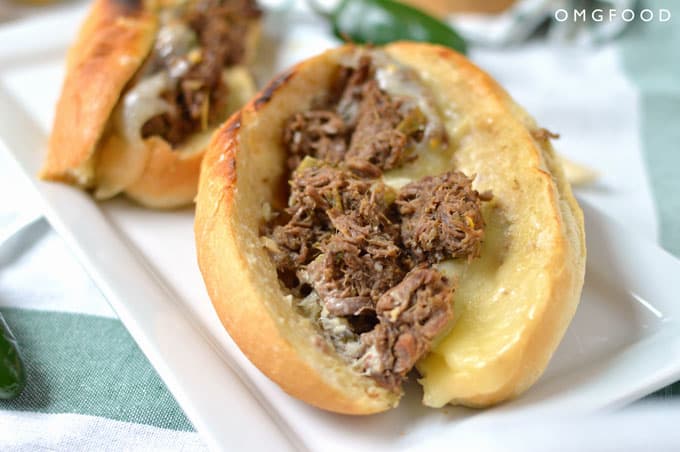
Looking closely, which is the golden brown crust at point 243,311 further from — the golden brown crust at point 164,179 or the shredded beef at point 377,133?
the golden brown crust at point 164,179

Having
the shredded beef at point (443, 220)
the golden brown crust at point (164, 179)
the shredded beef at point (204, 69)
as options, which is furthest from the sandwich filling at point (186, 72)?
the shredded beef at point (443, 220)

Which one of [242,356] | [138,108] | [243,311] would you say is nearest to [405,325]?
[243,311]

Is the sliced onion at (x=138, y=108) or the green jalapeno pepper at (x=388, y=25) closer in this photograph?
the sliced onion at (x=138, y=108)

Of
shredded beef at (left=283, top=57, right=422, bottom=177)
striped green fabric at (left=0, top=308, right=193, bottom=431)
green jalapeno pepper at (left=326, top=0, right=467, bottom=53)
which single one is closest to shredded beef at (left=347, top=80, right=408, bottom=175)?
shredded beef at (left=283, top=57, right=422, bottom=177)

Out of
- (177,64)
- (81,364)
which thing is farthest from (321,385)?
(177,64)

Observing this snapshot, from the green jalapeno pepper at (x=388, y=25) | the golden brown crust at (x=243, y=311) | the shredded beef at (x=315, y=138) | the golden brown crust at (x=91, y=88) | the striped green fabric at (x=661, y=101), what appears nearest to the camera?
the golden brown crust at (x=243, y=311)

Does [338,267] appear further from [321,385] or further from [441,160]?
[441,160]
